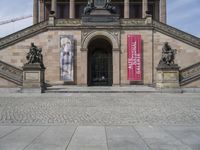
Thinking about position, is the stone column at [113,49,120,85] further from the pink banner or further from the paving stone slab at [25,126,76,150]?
the paving stone slab at [25,126,76,150]

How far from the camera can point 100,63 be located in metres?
36.5

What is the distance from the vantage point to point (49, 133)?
8.11m

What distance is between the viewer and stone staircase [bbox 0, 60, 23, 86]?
25639 mm

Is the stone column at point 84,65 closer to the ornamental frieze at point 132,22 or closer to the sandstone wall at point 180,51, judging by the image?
the ornamental frieze at point 132,22

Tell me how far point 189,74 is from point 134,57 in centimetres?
804

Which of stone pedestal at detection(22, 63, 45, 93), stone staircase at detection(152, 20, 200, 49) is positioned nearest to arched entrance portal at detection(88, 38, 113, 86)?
stone staircase at detection(152, 20, 200, 49)

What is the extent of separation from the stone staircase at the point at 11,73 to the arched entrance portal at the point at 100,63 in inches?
415

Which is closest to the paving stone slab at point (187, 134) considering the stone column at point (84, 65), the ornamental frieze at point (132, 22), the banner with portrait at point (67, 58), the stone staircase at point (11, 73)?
the stone staircase at point (11, 73)

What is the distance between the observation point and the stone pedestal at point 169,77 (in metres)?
25.0

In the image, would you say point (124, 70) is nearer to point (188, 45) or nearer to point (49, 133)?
point (188, 45)

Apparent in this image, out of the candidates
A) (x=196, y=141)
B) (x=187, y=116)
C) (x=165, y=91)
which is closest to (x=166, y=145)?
(x=196, y=141)

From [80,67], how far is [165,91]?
11644 mm

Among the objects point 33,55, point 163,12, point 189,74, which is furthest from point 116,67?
point 163,12

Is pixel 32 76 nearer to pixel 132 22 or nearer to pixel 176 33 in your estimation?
pixel 132 22
